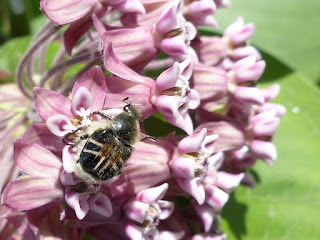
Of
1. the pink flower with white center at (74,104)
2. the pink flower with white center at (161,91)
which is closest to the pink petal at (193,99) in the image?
the pink flower with white center at (161,91)

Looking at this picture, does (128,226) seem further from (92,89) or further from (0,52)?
(0,52)

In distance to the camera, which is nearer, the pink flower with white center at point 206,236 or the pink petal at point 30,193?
the pink petal at point 30,193

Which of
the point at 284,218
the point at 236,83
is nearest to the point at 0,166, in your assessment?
the point at 236,83

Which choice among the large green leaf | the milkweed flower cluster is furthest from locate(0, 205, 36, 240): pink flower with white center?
the large green leaf

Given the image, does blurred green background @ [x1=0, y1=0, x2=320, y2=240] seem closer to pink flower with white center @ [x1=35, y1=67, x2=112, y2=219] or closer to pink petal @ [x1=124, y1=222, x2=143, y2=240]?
pink petal @ [x1=124, y1=222, x2=143, y2=240]

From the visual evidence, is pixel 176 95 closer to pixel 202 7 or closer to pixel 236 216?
pixel 202 7

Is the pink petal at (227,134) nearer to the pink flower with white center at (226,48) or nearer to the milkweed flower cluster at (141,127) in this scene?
the milkweed flower cluster at (141,127)

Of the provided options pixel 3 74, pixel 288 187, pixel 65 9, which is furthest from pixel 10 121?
pixel 288 187
